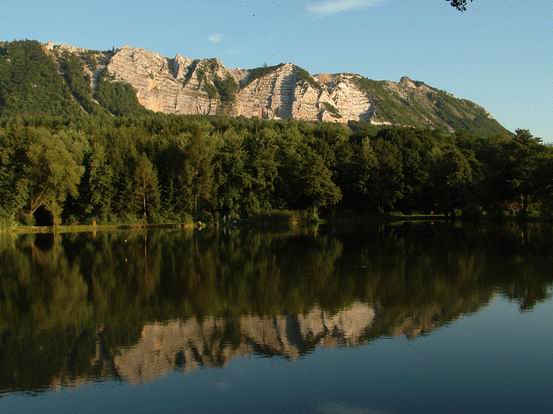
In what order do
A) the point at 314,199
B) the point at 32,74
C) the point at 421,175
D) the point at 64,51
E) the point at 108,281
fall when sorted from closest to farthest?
the point at 108,281 → the point at 314,199 → the point at 421,175 → the point at 32,74 → the point at 64,51

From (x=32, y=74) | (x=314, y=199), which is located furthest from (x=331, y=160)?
(x=32, y=74)

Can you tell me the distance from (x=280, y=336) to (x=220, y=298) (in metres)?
6.47

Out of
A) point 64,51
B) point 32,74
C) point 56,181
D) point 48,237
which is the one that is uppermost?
point 64,51

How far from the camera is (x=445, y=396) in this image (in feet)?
41.5

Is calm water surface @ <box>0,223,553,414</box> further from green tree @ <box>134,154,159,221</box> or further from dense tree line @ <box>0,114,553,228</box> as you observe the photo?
green tree @ <box>134,154,159,221</box>

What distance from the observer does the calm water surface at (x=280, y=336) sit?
42.1 ft

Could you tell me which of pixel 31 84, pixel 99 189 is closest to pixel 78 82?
pixel 31 84

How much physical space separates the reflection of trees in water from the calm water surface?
80 millimetres

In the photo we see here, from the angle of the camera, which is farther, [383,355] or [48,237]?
[48,237]

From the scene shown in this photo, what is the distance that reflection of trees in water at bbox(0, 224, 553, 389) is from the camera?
1623cm

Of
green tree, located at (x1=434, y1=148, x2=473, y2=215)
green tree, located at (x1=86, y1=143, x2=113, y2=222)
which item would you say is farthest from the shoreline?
green tree, located at (x1=434, y1=148, x2=473, y2=215)

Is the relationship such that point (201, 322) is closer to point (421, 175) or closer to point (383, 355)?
point (383, 355)

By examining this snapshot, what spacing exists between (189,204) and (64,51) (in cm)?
14426

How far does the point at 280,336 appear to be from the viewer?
17.7m
